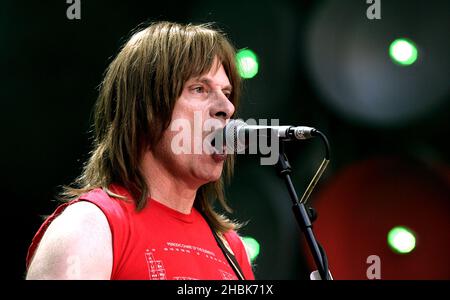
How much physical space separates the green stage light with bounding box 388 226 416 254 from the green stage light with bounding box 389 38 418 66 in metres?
0.79

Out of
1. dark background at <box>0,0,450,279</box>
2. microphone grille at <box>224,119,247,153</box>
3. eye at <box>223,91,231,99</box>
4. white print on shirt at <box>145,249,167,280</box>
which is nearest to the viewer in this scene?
white print on shirt at <box>145,249,167,280</box>

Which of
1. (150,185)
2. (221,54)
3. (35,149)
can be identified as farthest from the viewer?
(35,149)

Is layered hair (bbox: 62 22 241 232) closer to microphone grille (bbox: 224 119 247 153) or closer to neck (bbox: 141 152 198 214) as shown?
neck (bbox: 141 152 198 214)

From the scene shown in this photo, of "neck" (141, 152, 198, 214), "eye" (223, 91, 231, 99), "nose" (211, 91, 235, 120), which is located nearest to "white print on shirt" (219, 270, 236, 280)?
"neck" (141, 152, 198, 214)

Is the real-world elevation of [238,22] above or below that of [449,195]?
above

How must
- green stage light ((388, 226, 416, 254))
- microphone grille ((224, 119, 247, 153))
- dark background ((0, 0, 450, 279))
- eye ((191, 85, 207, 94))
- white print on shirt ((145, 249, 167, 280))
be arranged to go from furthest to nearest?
green stage light ((388, 226, 416, 254))
dark background ((0, 0, 450, 279))
eye ((191, 85, 207, 94))
microphone grille ((224, 119, 247, 153))
white print on shirt ((145, 249, 167, 280))

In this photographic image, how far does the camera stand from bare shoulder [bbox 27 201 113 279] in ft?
5.85

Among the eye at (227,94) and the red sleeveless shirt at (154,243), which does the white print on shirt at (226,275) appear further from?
the eye at (227,94)

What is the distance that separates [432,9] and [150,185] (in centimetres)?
175

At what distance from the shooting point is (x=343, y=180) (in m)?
3.42

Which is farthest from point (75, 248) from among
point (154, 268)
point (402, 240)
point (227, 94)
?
point (402, 240)

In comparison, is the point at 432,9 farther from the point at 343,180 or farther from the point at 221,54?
the point at 221,54

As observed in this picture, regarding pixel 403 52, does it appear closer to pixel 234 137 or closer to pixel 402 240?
pixel 402 240
